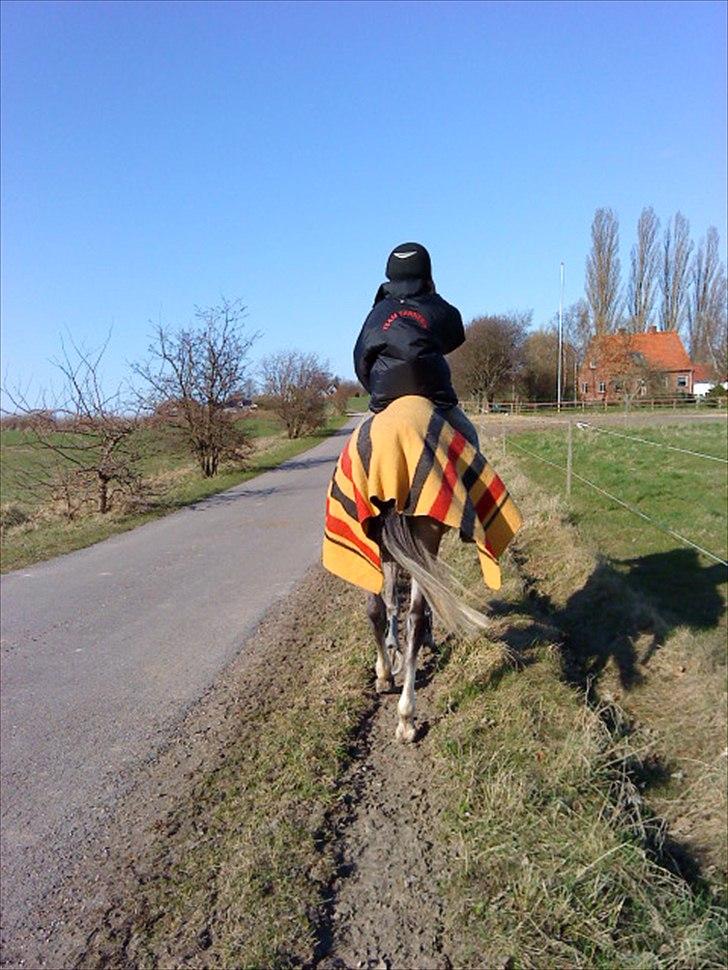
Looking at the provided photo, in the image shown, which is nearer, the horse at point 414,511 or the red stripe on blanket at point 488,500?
the horse at point 414,511

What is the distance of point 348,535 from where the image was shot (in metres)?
3.73

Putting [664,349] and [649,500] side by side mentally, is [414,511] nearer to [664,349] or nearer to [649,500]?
[649,500]

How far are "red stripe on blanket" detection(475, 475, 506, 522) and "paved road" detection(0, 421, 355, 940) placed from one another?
7.04ft

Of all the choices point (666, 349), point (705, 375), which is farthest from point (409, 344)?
point (705, 375)

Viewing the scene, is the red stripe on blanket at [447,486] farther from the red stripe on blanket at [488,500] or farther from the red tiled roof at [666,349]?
the red tiled roof at [666,349]

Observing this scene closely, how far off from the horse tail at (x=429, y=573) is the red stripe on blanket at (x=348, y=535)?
10cm

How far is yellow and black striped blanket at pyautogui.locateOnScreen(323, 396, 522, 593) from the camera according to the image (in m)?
3.58

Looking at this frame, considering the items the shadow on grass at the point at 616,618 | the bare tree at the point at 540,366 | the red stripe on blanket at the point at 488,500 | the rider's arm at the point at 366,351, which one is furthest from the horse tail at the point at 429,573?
the bare tree at the point at 540,366

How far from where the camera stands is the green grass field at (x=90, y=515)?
36.2 ft

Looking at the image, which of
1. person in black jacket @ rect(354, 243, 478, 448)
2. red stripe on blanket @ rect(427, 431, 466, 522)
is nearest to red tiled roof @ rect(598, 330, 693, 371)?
person in black jacket @ rect(354, 243, 478, 448)

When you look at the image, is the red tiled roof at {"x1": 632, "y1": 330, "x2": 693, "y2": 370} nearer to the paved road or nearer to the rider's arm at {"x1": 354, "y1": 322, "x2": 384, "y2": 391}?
the paved road

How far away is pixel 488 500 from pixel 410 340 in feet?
2.94

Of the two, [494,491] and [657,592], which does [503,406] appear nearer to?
[657,592]

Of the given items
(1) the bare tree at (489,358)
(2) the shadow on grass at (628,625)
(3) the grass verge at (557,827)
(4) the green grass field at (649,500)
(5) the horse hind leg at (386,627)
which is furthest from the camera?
(1) the bare tree at (489,358)
